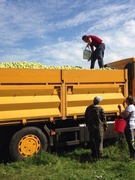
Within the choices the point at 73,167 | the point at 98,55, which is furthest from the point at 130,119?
the point at 98,55

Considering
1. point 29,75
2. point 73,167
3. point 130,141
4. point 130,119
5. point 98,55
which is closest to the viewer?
point 73,167

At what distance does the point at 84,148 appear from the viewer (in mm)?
9234

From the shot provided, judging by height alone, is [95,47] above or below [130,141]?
above

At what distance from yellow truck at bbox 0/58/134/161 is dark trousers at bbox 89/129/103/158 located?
0.52 meters

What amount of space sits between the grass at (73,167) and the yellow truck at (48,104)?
0.39 m

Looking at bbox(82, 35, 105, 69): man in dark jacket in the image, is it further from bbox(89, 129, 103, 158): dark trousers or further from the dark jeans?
bbox(89, 129, 103, 158): dark trousers

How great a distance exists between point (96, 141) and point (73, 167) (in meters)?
1.08

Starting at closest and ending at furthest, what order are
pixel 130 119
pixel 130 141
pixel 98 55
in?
pixel 130 141 < pixel 130 119 < pixel 98 55

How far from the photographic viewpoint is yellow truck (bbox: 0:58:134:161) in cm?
764

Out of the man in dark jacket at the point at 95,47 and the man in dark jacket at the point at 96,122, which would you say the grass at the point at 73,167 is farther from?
the man in dark jacket at the point at 95,47

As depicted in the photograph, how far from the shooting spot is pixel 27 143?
793cm

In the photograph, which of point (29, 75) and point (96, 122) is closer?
point (29, 75)

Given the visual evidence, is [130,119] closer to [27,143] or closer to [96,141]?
[96,141]

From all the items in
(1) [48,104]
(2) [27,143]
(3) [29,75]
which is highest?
(3) [29,75]
